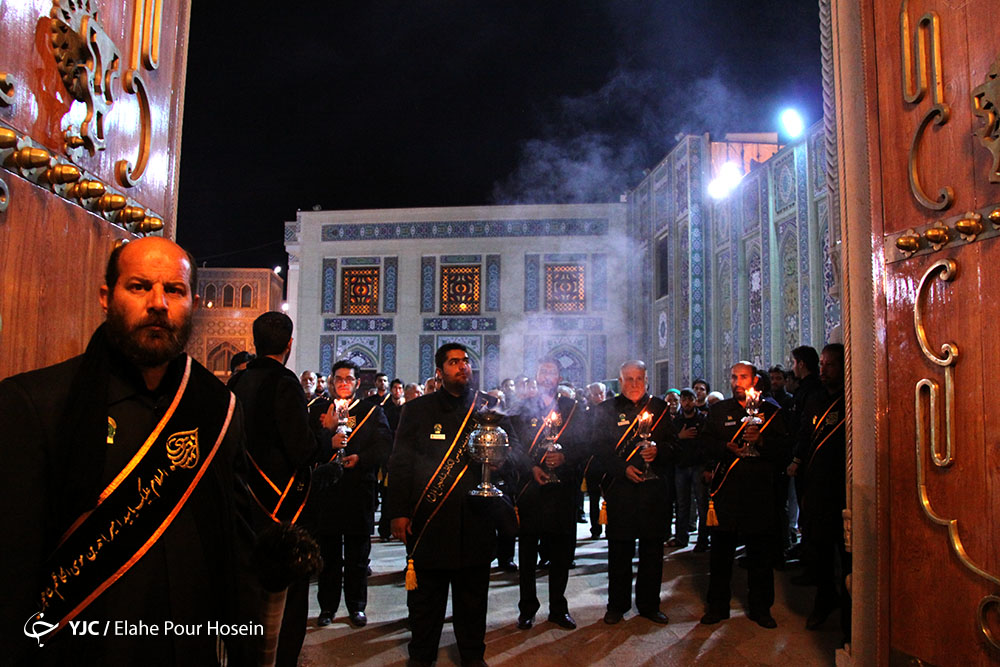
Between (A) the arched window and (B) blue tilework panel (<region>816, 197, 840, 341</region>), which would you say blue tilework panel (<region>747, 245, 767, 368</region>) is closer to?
(B) blue tilework panel (<region>816, 197, 840, 341</region>)

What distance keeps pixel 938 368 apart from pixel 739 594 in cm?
316

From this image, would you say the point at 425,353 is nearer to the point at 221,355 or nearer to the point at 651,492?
the point at 221,355

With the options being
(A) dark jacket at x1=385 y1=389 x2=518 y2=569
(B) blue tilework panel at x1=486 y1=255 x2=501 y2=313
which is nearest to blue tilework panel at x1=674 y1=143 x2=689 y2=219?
(B) blue tilework panel at x1=486 y1=255 x2=501 y2=313

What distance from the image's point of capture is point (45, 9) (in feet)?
4.69

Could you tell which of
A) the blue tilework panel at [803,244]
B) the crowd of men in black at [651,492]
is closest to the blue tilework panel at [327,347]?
the blue tilework panel at [803,244]

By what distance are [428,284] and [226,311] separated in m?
9.44

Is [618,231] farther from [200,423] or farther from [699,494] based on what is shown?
[200,423]

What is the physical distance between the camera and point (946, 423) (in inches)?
82.1

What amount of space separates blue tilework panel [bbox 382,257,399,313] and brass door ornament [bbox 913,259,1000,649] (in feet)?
56.3

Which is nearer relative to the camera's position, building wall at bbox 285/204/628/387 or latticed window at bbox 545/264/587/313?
building wall at bbox 285/204/628/387

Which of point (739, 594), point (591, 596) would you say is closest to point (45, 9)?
point (591, 596)

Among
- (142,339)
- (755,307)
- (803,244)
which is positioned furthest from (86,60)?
(755,307)

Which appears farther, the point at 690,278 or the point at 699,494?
the point at 690,278

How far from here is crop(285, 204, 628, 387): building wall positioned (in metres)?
17.9
